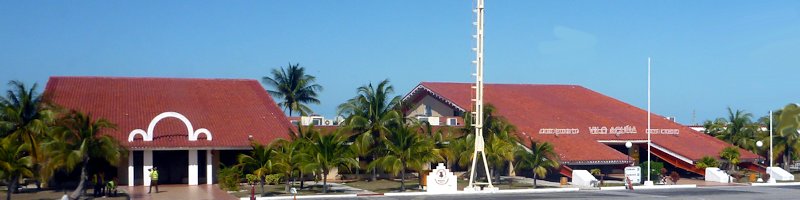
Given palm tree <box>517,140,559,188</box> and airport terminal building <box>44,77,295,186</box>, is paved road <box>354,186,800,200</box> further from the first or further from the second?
airport terminal building <box>44,77,295,186</box>

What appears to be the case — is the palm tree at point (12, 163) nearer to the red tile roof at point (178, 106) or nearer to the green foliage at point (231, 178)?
the green foliage at point (231, 178)

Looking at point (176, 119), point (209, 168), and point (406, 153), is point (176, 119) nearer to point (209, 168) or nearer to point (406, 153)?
point (209, 168)

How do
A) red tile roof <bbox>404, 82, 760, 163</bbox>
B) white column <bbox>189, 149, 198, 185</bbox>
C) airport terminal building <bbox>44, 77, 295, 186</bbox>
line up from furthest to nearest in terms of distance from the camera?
1. red tile roof <bbox>404, 82, 760, 163</bbox>
2. white column <bbox>189, 149, 198, 185</bbox>
3. airport terminal building <bbox>44, 77, 295, 186</bbox>

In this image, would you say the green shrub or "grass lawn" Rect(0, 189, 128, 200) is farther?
the green shrub

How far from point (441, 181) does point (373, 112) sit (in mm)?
7561

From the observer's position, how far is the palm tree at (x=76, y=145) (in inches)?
1399

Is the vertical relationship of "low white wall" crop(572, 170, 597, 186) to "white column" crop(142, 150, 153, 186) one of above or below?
below

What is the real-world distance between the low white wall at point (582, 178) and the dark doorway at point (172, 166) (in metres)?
20.9

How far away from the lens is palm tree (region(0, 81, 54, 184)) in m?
37.8

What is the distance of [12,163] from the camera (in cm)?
3469

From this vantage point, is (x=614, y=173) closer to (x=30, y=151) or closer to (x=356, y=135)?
(x=356, y=135)


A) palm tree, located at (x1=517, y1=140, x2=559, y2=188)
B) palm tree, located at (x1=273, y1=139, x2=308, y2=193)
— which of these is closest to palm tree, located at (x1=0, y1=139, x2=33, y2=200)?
palm tree, located at (x1=273, y1=139, x2=308, y2=193)

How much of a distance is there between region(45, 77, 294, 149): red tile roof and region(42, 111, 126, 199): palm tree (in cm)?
787

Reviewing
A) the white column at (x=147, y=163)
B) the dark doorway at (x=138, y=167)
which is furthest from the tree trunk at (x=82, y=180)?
the dark doorway at (x=138, y=167)
